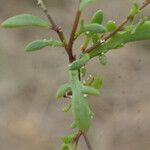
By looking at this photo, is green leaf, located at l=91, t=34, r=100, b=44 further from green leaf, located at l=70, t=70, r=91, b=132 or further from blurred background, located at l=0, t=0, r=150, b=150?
blurred background, located at l=0, t=0, r=150, b=150

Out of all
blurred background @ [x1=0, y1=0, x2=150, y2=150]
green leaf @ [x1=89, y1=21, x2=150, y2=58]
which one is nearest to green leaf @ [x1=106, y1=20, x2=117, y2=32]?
green leaf @ [x1=89, y1=21, x2=150, y2=58]

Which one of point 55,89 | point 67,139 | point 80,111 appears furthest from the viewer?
point 55,89

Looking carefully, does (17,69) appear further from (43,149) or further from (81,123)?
(81,123)

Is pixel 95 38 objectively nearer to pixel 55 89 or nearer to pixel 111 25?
pixel 111 25

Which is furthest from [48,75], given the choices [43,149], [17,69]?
[43,149]

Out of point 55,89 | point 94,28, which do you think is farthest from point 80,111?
point 55,89

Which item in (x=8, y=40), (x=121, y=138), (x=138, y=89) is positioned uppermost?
(x=8, y=40)
